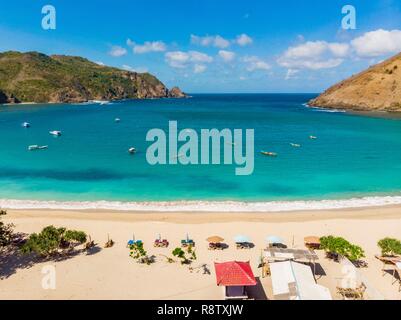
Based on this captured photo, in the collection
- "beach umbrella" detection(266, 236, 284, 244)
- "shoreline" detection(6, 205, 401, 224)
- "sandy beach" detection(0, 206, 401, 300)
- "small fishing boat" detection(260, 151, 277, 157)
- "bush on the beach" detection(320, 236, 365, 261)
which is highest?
"small fishing boat" detection(260, 151, 277, 157)

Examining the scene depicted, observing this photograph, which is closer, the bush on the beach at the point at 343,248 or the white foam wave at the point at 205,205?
the bush on the beach at the point at 343,248

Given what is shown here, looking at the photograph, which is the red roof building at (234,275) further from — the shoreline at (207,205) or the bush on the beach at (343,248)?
the shoreline at (207,205)

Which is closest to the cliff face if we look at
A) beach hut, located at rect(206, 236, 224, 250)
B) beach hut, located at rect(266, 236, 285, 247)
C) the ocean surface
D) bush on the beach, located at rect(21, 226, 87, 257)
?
the ocean surface

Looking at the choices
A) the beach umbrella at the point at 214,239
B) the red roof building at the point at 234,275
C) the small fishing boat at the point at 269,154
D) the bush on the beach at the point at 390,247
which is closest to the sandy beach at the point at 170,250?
the beach umbrella at the point at 214,239

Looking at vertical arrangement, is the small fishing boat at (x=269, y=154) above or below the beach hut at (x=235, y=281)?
above

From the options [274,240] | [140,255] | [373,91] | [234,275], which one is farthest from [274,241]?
[373,91]

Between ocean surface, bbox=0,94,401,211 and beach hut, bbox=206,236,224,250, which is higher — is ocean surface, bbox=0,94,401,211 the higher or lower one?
the higher one

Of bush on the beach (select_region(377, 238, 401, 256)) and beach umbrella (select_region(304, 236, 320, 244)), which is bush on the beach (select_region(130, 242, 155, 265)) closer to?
beach umbrella (select_region(304, 236, 320, 244))

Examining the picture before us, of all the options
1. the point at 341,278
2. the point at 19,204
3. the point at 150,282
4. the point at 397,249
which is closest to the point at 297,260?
the point at 341,278
